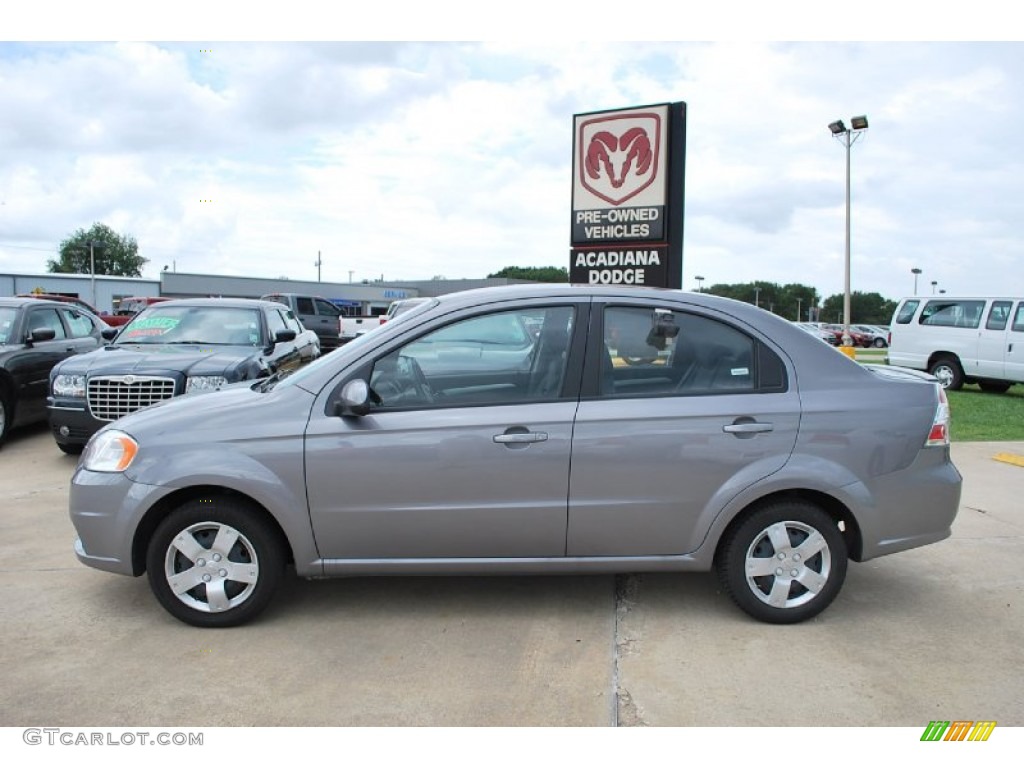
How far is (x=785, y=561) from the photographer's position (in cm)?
384

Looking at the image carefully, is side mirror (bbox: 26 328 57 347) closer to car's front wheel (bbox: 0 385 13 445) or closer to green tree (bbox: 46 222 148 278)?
car's front wheel (bbox: 0 385 13 445)

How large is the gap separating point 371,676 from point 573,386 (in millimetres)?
1628

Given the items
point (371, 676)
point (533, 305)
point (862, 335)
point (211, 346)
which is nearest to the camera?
point (371, 676)

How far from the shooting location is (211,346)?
800 centimetres

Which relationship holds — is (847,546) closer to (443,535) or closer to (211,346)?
(443,535)

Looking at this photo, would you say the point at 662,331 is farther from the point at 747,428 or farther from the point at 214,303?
the point at 214,303

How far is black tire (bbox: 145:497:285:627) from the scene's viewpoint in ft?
12.3

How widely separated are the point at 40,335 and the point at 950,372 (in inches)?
580

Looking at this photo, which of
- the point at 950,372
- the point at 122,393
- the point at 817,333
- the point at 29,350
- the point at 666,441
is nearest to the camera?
the point at 666,441

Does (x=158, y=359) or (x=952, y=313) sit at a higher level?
(x=952, y=313)

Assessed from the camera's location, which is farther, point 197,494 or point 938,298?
point 938,298

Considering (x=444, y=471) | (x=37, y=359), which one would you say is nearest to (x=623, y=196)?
(x=444, y=471)

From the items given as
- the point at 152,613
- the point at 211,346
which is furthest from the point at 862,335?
the point at 152,613

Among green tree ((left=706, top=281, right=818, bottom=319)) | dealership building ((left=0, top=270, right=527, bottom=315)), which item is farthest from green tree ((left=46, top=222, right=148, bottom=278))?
green tree ((left=706, top=281, right=818, bottom=319))
